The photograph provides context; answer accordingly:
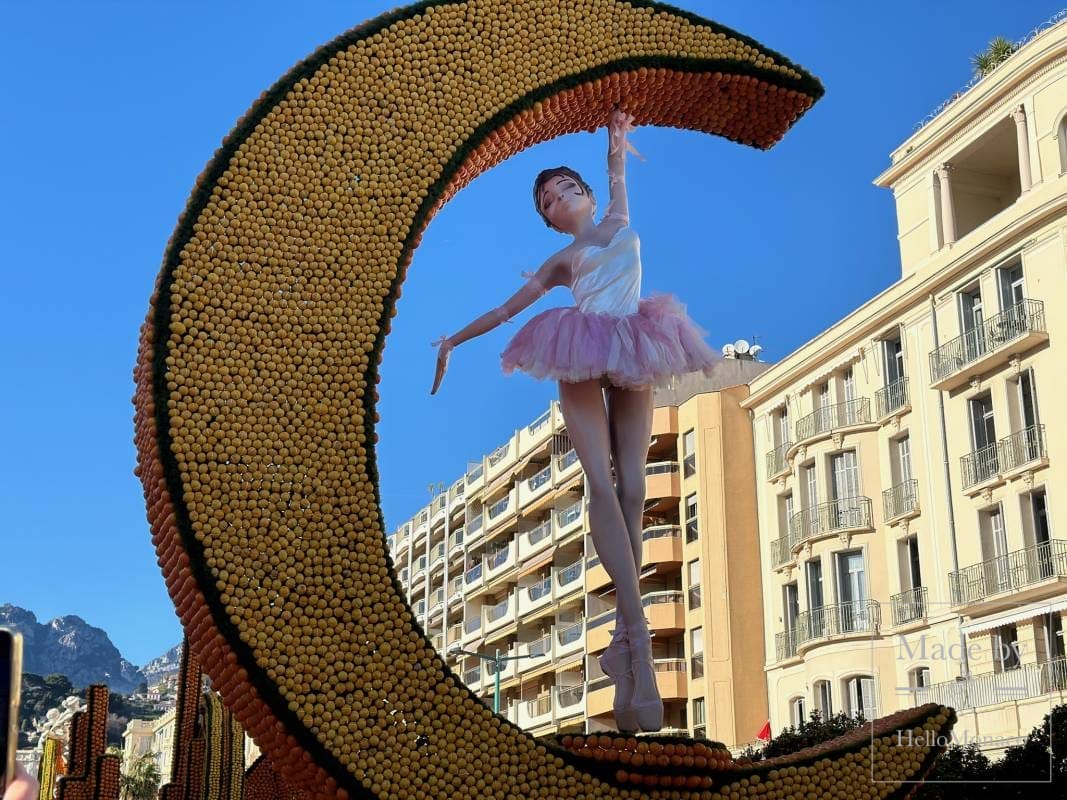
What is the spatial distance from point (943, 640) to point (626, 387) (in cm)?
2215

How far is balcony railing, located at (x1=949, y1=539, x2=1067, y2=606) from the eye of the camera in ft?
79.2

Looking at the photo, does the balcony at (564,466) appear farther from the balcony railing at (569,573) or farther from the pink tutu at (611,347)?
the pink tutu at (611,347)

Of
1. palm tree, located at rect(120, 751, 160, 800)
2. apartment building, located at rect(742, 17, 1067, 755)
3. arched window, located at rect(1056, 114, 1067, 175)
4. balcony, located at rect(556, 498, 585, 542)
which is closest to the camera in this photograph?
apartment building, located at rect(742, 17, 1067, 755)

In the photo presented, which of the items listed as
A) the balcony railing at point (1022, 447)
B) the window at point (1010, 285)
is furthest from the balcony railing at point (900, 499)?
the window at point (1010, 285)

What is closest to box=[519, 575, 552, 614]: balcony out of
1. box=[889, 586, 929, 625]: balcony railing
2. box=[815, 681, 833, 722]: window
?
box=[815, 681, 833, 722]: window

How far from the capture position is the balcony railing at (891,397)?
29.5 m

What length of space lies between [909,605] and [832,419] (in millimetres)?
5175

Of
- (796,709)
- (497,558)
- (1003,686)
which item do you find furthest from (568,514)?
(1003,686)

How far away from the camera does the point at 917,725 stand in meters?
6.91

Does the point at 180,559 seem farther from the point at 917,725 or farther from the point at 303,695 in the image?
the point at 917,725

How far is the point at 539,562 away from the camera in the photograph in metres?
46.6

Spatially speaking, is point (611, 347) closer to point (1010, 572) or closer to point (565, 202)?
point (565, 202)

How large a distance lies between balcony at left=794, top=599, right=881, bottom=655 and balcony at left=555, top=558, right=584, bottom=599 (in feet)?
39.5

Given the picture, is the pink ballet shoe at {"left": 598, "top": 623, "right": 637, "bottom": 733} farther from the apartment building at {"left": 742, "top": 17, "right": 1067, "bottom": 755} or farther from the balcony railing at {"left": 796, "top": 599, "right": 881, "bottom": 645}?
the balcony railing at {"left": 796, "top": 599, "right": 881, "bottom": 645}
